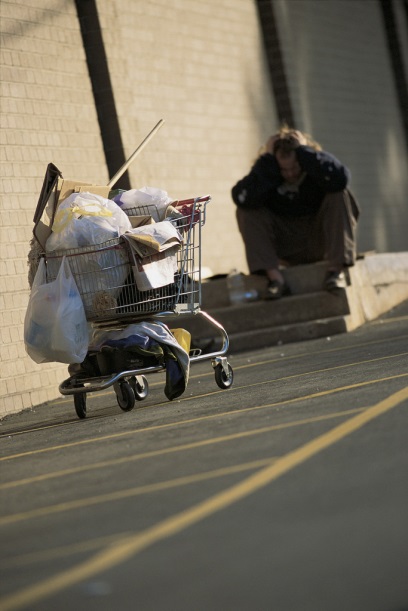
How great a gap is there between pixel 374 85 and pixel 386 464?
1647 centimetres

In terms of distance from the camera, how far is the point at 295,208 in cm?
1235

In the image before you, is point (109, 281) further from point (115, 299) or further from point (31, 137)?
point (31, 137)

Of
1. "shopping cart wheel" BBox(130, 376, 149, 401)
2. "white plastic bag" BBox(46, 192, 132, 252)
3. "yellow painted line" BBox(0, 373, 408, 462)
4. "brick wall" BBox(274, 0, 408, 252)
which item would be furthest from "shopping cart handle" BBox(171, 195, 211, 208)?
"brick wall" BBox(274, 0, 408, 252)

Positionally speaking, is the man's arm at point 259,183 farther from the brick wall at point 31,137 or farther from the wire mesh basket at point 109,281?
the wire mesh basket at point 109,281

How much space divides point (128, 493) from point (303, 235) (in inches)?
319

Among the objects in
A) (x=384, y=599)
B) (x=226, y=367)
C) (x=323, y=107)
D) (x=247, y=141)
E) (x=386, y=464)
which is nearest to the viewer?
(x=384, y=599)

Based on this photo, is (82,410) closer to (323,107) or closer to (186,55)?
(186,55)

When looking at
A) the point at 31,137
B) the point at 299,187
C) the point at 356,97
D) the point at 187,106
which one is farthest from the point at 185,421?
the point at 356,97

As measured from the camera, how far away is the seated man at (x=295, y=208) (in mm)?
11812

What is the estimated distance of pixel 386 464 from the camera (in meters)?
4.41

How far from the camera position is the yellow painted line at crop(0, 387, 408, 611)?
3369 millimetres

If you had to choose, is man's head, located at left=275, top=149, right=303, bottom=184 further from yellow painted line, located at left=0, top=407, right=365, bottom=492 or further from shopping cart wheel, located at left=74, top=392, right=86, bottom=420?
yellow painted line, located at left=0, top=407, right=365, bottom=492

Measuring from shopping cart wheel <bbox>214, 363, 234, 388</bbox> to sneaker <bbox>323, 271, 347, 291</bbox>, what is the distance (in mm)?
3933

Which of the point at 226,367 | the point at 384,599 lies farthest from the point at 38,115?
the point at 384,599
